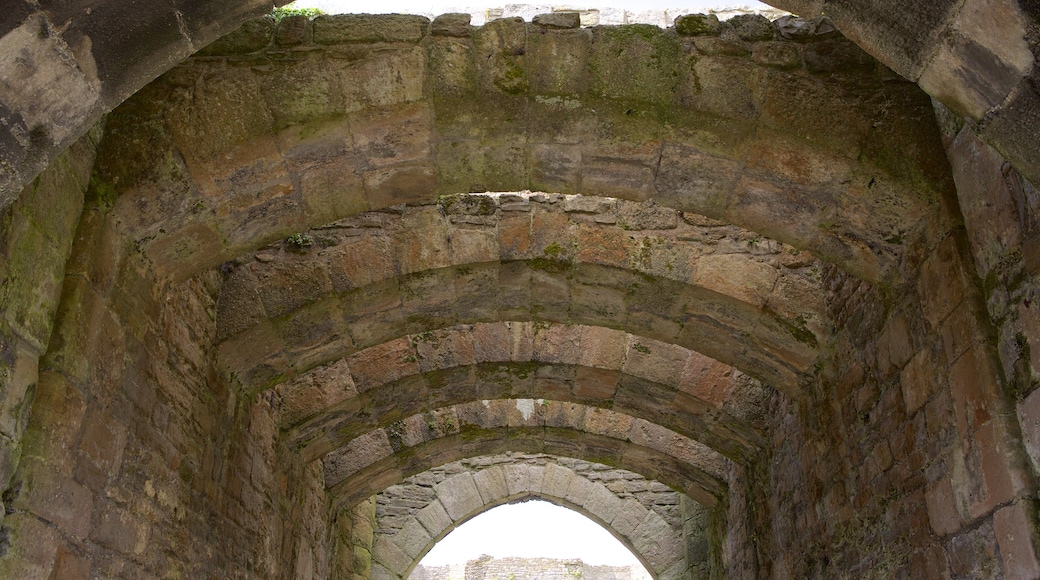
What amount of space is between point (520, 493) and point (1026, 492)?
281 inches

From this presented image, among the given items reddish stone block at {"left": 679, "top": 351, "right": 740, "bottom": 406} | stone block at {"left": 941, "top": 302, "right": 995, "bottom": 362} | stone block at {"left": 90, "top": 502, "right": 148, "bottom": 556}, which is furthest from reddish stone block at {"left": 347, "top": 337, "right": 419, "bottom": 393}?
stone block at {"left": 941, "top": 302, "right": 995, "bottom": 362}

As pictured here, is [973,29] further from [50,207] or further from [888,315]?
[50,207]

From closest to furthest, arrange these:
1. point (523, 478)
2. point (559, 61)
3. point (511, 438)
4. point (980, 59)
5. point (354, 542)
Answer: point (980, 59) → point (559, 61) → point (511, 438) → point (354, 542) → point (523, 478)

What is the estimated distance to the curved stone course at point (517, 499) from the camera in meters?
8.74

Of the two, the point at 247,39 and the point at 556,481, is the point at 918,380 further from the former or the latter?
the point at 556,481

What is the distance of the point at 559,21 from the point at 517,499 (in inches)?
278

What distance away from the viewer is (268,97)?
112 inches

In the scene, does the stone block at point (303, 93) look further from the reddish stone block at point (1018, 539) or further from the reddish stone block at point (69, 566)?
the reddish stone block at point (1018, 539)

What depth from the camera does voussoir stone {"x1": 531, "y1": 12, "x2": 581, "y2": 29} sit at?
280 centimetres

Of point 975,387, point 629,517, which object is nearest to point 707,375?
point 975,387

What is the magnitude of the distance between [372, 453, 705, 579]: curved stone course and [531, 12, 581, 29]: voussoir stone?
688 centimetres

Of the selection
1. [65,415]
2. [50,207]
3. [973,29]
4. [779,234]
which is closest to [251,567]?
[65,415]

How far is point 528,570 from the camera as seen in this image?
15469mm

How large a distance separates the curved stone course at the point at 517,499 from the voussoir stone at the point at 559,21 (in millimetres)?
6882
